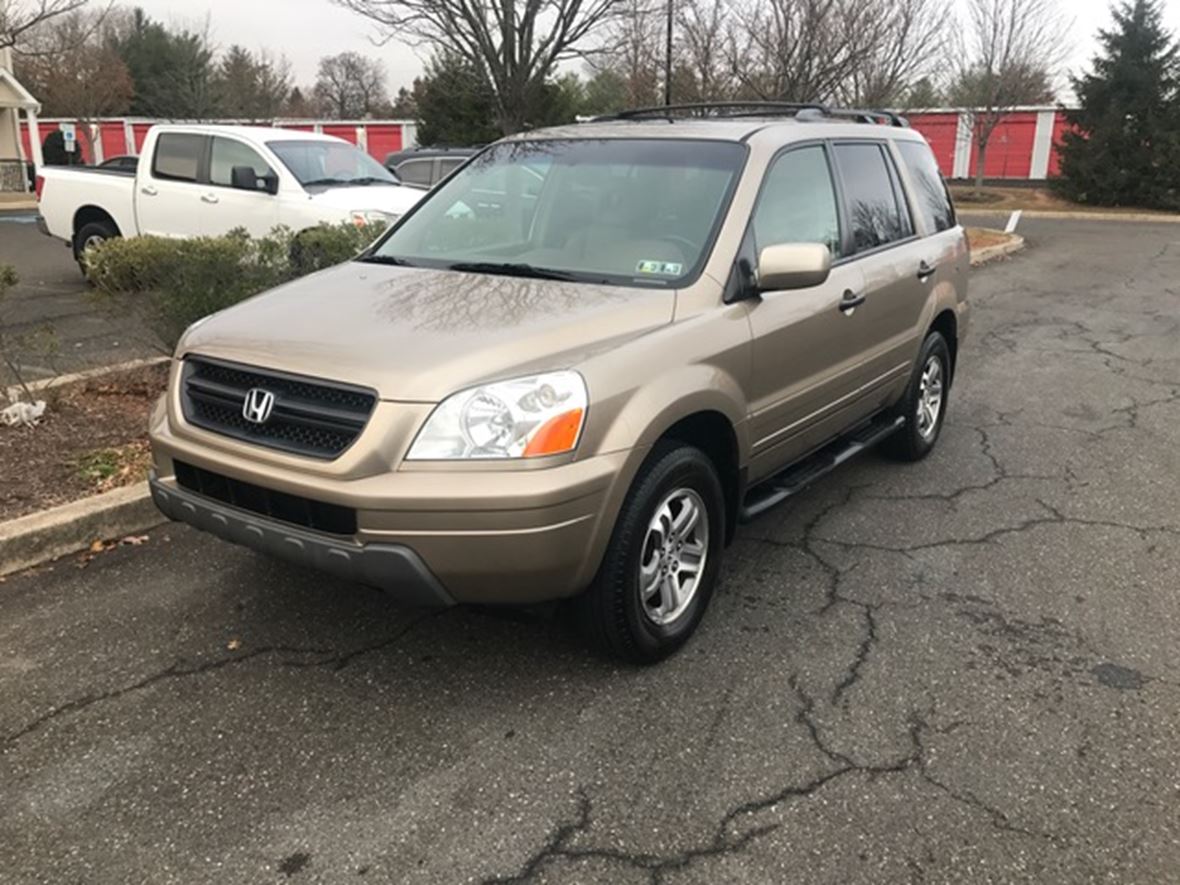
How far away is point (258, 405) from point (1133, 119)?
31.2 meters

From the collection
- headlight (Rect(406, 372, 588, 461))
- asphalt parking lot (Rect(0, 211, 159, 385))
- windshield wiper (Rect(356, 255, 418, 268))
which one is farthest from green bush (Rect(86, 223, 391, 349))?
headlight (Rect(406, 372, 588, 461))

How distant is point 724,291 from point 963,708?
1.67 metres

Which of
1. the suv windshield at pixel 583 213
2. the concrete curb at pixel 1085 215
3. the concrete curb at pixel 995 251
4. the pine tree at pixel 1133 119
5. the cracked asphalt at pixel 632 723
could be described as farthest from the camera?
the pine tree at pixel 1133 119

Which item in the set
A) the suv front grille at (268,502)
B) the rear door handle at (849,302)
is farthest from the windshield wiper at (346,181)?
the suv front grille at (268,502)

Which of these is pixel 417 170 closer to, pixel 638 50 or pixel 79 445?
pixel 638 50

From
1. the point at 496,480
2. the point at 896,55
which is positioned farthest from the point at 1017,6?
the point at 496,480

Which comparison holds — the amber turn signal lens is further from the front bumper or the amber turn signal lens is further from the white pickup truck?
the white pickup truck

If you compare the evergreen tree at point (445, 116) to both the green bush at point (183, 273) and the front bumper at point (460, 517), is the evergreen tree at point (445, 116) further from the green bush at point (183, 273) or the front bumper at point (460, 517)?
the front bumper at point (460, 517)

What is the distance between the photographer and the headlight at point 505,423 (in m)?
2.87

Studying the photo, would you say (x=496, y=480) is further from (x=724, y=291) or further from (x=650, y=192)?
(x=650, y=192)

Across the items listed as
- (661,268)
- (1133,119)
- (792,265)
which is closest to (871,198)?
(792,265)

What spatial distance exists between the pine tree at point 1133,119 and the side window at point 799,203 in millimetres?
27778

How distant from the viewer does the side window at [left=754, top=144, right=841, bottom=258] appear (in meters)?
3.96

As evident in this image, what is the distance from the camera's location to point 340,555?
290 cm
